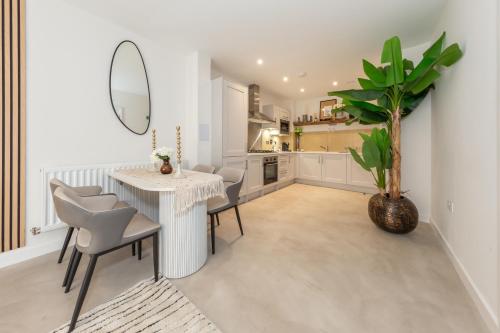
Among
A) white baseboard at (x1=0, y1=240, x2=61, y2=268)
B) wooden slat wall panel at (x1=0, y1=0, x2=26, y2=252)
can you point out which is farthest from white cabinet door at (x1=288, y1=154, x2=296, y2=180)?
wooden slat wall panel at (x1=0, y1=0, x2=26, y2=252)

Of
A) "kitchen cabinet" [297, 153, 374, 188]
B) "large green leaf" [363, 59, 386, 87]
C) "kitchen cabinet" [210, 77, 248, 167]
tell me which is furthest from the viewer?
"kitchen cabinet" [297, 153, 374, 188]

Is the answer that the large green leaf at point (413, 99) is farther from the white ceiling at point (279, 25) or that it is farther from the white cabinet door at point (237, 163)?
the white cabinet door at point (237, 163)

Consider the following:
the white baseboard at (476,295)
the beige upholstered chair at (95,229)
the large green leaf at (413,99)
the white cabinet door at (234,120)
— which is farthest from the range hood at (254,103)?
the white baseboard at (476,295)

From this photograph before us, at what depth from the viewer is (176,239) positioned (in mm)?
1640

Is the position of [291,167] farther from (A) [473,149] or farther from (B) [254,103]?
(A) [473,149]

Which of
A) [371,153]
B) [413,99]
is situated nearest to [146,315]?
[371,153]

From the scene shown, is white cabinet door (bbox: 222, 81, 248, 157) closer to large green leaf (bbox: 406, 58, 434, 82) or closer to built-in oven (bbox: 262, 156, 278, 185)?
built-in oven (bbox: 262, 156, 278, 185)

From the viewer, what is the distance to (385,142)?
2488mm

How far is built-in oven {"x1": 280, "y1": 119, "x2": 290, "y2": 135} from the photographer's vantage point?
581 cm

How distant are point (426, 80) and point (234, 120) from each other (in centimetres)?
273

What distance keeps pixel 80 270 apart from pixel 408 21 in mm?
4546

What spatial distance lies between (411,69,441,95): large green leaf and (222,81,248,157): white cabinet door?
2.61m

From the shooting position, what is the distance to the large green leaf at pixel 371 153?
2.42 meters

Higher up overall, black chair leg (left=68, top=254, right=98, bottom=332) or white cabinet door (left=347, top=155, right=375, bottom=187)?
white cabinet door (left=347, top=155, right=375, bottom=187)
